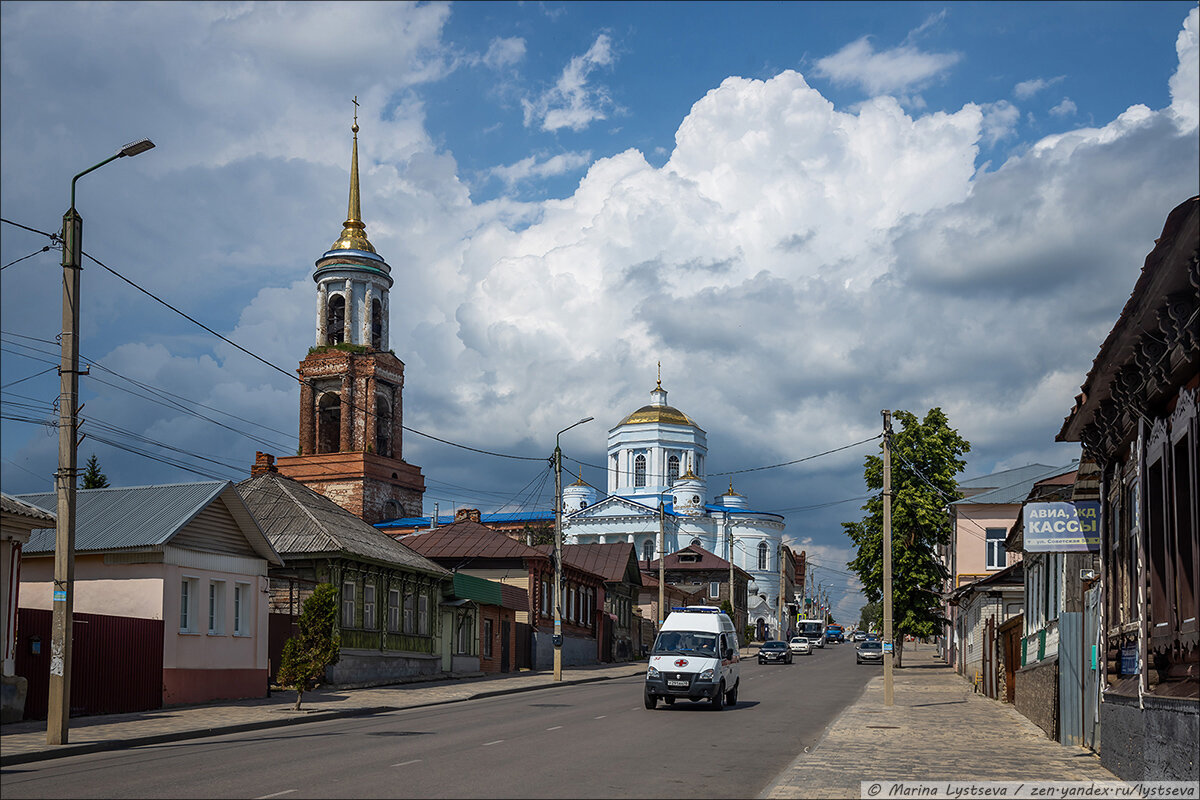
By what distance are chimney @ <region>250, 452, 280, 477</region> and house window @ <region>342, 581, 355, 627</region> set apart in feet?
21.6

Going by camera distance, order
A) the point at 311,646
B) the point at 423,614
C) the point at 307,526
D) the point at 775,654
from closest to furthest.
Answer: the point at 311,646 → the point at 307,526 → the point at 423,614 → the point at 775,654

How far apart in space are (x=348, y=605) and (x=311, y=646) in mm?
11178

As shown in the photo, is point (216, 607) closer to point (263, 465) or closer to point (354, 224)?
point (263, 465)

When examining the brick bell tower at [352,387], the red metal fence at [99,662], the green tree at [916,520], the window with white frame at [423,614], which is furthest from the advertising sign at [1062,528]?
the brick bell tower at [352,387]

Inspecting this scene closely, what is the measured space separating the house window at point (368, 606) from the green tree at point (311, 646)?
11735mm

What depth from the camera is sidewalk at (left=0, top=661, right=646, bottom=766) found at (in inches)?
691

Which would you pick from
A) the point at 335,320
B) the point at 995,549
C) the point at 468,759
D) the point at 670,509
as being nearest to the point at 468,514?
the point at 335,320

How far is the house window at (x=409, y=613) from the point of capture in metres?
40.9

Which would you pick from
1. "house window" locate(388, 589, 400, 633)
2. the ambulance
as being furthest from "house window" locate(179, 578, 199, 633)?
"house window" locate(388, 589, 400, 633)

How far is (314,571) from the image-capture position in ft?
117

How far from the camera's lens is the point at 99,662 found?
78.1 feet

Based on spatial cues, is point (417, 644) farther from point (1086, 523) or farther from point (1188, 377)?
point (1188, 377)

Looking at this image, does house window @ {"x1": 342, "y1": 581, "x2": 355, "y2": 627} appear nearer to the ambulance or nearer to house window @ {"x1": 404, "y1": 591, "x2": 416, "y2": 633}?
house window @ {"x1": 404, "y1": 591, "x2": 416, "y2": 633}

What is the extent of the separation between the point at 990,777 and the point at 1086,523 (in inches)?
153
